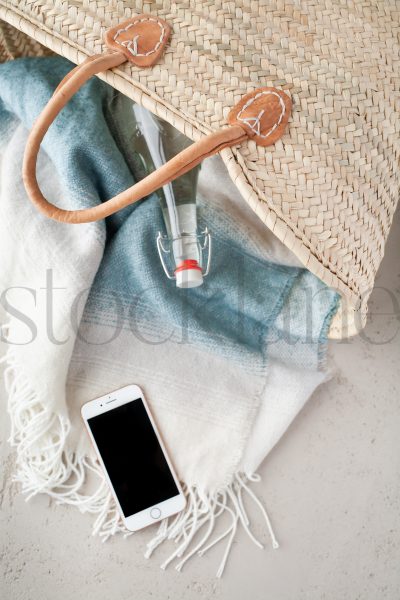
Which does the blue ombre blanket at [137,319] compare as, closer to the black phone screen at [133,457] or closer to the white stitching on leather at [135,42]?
the black phone screen at [133,457]

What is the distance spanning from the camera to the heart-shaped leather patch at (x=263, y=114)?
59cm

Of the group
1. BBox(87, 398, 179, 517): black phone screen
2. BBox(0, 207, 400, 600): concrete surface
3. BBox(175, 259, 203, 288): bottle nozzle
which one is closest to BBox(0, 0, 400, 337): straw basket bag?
BBox(175, 259, 203, 288): bottle nozzle

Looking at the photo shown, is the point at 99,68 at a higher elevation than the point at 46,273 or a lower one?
higher

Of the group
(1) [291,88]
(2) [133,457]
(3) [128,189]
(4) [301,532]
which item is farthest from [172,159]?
(4) [301,532]

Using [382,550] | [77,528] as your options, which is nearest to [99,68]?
[77,528]

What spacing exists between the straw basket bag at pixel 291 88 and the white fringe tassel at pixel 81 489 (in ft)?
1.18

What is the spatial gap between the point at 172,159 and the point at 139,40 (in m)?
0.15

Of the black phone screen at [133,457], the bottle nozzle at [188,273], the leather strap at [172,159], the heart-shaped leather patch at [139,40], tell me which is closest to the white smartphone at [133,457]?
the black phone screen at [133,457]

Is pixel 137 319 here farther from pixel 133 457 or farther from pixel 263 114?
pixel 263 114

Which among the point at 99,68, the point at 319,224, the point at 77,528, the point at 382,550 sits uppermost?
the point at 99,68

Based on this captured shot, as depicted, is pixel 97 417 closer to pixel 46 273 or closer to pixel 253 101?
pixel 46 273

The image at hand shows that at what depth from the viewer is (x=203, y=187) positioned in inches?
33.7

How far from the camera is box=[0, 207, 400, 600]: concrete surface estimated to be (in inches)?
30.9

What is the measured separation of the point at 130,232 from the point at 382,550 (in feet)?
1.90
